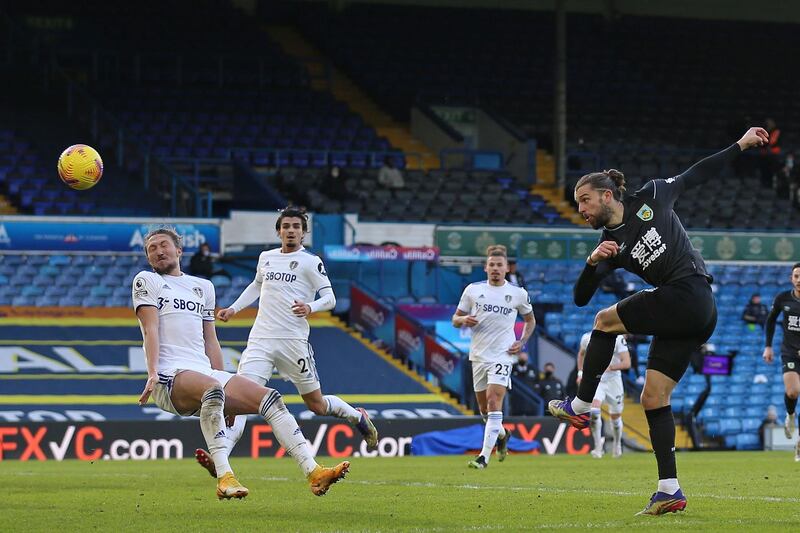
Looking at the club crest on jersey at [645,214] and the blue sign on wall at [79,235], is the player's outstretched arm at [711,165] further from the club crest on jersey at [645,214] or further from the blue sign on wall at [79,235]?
the blue sign on wall at [79,235]

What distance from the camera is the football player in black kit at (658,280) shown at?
848cm

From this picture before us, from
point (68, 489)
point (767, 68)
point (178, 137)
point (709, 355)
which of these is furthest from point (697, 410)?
point (767, 68)

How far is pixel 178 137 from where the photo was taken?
3225cm

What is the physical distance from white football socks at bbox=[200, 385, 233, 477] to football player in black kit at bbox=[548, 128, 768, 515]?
→ 2471mm

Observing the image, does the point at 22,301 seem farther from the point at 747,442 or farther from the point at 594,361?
the point at 594,361

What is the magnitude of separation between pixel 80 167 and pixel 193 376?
5.17 metres

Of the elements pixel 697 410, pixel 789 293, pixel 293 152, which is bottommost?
pixel 697 410

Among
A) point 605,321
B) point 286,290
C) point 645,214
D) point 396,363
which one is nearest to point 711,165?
point 645,214

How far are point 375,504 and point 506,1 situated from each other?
111 feet

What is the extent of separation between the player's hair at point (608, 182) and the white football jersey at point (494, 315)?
737 cm

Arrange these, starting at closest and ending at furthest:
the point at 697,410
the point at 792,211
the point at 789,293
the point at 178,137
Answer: the point at 789,293 → the point at 697,410 → the point at 178,137 → the point at 792,211

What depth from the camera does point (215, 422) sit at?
9227 mm

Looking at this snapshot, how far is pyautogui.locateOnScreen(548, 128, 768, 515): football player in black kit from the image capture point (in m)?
8.48

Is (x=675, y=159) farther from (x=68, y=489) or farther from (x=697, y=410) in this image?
(x=68, y=489)
